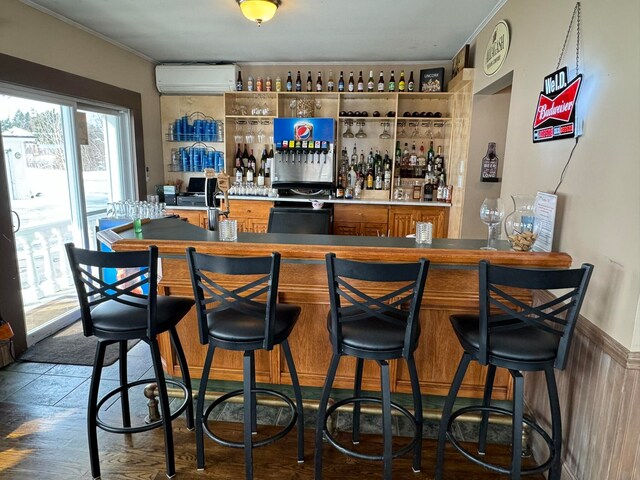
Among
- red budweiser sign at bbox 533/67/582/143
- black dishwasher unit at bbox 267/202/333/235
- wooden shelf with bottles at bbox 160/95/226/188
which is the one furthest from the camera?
wooden shelf with bottles at bbox 160/95/226/188

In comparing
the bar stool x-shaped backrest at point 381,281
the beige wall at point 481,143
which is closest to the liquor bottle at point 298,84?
the beige wall at point 481,143

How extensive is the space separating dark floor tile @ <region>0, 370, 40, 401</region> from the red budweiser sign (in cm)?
348

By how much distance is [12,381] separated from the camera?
2629mm

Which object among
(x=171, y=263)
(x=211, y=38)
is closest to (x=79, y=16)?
(x=211, y=38)

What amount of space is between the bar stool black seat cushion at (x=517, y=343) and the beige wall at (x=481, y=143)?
7.74ft

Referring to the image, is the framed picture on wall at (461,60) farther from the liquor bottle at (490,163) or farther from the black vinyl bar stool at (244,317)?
the black vinyl bar stool at (244,317)

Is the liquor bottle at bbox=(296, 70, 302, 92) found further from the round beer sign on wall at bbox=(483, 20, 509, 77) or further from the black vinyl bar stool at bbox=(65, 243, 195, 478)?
the black vinyl bar stool at bbox=(65, 243, 195, 478)

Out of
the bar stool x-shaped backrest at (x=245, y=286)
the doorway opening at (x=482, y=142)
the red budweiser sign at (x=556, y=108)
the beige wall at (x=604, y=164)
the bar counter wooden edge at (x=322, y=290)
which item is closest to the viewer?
the beige wall at (x=604, y=164)

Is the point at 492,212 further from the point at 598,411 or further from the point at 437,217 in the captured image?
the point at 437,217

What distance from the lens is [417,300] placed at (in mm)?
1535

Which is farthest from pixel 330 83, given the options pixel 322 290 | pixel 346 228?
pixel 322 290

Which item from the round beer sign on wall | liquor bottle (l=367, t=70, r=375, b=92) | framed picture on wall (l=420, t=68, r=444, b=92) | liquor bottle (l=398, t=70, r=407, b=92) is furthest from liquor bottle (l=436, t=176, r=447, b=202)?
the round beer sign on wall

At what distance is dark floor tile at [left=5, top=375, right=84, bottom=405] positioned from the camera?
2424mm

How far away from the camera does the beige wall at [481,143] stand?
3.61m
